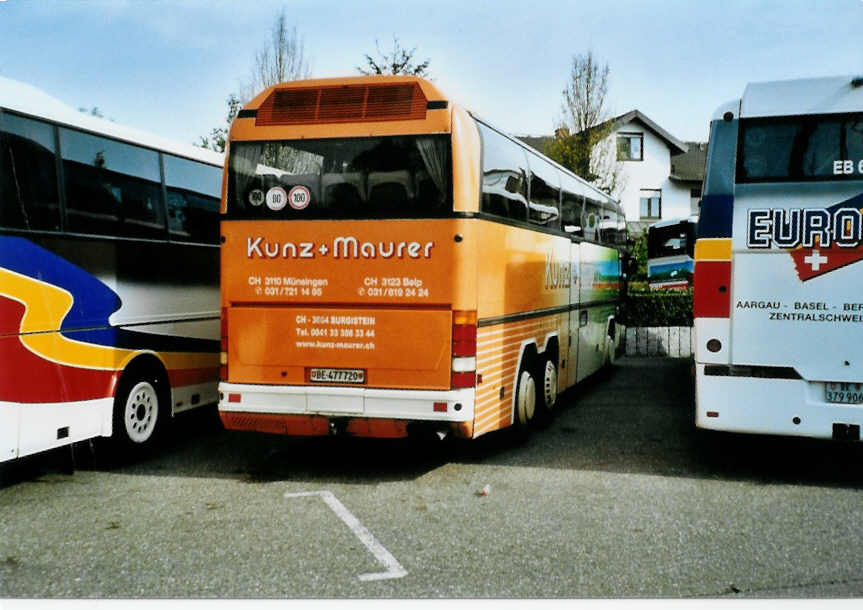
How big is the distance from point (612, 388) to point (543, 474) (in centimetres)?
607

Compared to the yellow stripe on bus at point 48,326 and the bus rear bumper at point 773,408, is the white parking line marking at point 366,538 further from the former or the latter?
the bus rear bumper at point 773,408

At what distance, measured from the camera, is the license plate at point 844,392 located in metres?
6.98

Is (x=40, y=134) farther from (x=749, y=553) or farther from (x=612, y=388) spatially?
(x=612, y=388)

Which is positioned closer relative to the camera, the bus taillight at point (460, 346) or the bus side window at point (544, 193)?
the bus taillight at point (460, 346)

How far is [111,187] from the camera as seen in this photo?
7898 mm

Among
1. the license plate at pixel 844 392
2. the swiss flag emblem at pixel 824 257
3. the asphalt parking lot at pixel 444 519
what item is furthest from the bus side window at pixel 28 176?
the license plate at pixel 844 392

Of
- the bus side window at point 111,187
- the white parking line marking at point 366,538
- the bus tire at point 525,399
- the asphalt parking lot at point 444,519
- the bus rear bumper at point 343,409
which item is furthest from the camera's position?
the bus tire at point 525,399

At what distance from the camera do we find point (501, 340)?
8055 mm

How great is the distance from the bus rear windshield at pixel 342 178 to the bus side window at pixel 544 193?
238 centimetres

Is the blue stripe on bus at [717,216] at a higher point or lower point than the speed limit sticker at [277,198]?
lower

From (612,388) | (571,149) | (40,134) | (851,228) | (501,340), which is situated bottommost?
(612,388)

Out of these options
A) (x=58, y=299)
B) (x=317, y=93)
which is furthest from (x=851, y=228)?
(x=58, y=299)

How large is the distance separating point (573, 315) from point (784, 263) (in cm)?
462

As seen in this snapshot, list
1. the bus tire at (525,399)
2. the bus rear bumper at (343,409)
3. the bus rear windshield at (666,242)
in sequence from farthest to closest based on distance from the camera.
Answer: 1. the bus rear windshield at (666,242)
2. the bus tire at (525,399)
3. the bus rear bumper at (343,409)
